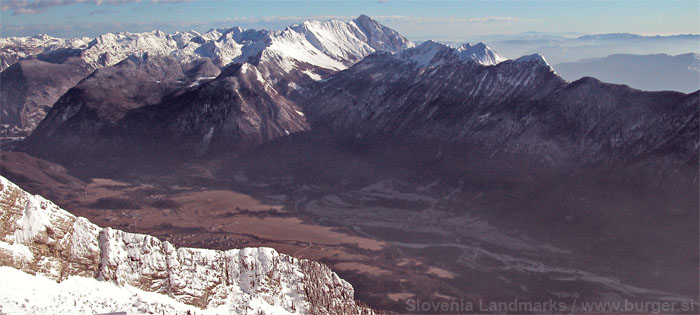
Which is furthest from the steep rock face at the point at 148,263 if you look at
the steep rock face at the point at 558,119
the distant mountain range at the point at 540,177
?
the steep rock face at the point at 558,119

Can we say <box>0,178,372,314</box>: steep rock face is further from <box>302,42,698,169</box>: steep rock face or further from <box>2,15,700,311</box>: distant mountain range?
<box>302,42,698,169</box>: steep rock face

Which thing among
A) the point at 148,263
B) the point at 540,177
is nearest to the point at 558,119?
the point at 540,177

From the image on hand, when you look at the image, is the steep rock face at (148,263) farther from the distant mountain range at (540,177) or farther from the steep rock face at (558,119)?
the steep rock face at (558,119)

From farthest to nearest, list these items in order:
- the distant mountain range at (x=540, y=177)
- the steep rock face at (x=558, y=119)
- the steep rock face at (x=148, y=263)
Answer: the steep rock face at (x=558, y=119)
the distant mountain range at (x=540, y=177)
the steep rock face at (x=148, y=263)

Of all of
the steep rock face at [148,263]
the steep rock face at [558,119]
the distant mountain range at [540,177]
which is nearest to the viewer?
the steep rock face at [148,263]

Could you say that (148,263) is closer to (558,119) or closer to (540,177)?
(540,177)

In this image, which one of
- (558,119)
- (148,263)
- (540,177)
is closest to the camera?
(148,263)

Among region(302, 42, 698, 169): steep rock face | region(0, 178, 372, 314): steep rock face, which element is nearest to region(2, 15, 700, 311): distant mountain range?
region(302, 42, 698, 169): steep rock face

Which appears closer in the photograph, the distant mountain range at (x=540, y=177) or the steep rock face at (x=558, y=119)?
the distant mountain range at (x=540, y=177)
